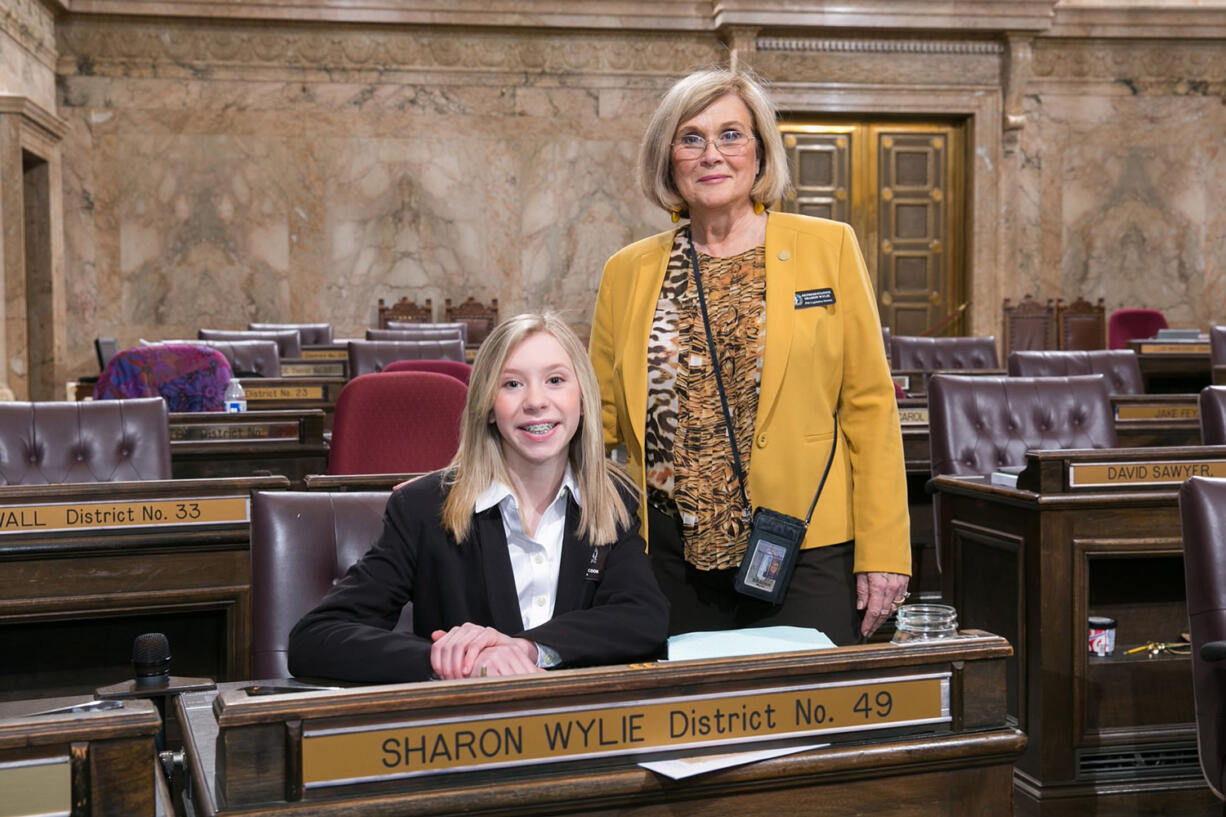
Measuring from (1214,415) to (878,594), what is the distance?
2.43 m

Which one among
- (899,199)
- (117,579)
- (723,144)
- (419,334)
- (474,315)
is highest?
(899,199)

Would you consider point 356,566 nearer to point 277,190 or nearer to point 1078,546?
point 1078,546

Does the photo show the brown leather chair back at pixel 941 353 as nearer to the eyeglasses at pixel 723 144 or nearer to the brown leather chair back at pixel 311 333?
the brown leather chair back at pixel 311 333

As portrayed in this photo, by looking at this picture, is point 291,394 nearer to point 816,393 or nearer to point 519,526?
point 816,393

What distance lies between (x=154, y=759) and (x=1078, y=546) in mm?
2843

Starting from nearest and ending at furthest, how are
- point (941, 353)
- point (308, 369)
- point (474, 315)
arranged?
1. point (308, 369)
2. point (941, 353)
3. point (474, 315)

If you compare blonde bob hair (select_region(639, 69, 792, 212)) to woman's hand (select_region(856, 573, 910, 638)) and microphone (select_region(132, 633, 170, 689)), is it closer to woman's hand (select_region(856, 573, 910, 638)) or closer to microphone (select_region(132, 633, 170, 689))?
woman's hand (select_region(856, 573, 910, 638))

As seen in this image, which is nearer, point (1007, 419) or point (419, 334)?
point (1007, 419)

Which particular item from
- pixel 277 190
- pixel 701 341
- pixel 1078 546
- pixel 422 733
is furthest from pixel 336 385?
pixel 277 190

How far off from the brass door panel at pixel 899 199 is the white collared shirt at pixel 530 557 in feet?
37.1

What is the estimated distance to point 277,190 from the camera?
40.4ft

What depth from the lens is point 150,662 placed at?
181 centimetres

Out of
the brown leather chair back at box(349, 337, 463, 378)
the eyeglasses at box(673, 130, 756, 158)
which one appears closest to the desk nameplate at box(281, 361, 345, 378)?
the brown leather chair back at box(349, 337, 463, 378)

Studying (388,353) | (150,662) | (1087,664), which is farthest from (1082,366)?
(150,662)
